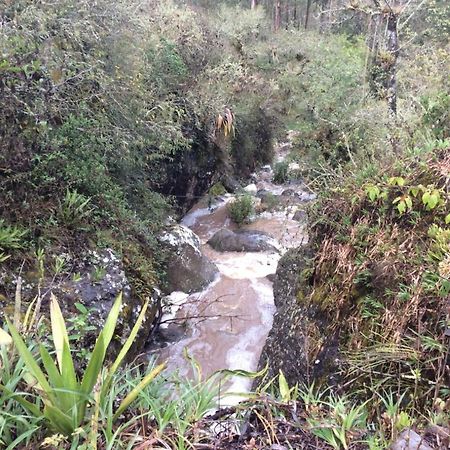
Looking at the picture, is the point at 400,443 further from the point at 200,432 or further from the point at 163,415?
the point at 163,415

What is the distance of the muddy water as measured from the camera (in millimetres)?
5590

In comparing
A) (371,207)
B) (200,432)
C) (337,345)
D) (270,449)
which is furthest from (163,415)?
(371,207)

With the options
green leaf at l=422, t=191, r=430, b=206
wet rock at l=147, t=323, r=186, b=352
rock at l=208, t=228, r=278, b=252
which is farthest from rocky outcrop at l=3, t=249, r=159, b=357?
rock at l=208, t=228, r=278, b=252

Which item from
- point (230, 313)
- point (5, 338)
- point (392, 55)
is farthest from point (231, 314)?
point (392, 55)

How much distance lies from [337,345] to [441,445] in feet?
5.53

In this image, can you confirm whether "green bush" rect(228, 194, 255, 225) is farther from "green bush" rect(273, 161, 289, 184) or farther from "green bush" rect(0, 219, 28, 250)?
"green bush" rect(0, 219, 28, 250)

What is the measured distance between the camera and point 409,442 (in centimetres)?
168

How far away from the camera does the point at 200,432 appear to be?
70.4 inches

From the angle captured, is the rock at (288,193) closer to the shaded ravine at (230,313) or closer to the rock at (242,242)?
the shaded ravine at (230,313)

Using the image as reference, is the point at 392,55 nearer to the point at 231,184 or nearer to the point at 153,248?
the point at 231,184

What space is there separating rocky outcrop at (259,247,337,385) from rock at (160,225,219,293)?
269cm

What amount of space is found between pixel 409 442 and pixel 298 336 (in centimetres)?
204

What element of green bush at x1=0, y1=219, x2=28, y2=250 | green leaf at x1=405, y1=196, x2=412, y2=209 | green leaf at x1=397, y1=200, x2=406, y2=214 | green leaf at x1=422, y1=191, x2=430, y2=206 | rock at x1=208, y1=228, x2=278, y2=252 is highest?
green leaf at x1=422, y1=191, x2=430, y2=206

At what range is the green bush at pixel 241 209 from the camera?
34.2 ft
